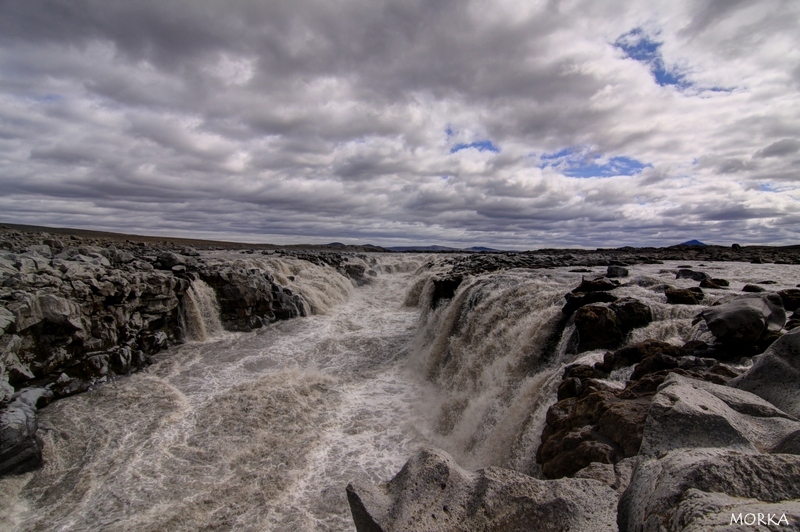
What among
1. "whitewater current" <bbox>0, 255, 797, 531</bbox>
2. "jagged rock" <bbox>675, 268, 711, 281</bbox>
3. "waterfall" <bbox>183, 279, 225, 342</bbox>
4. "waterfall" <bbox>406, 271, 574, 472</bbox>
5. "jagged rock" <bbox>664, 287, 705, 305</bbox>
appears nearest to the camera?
"whitewater current" <bbox>0, 255, 797, 531</bbox>

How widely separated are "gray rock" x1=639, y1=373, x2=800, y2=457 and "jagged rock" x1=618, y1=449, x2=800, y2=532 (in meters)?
0.35

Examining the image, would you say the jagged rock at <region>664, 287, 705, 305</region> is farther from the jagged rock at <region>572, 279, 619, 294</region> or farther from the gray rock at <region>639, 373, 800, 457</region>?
the gray rock at <region>639, 373, 800, 457</region>

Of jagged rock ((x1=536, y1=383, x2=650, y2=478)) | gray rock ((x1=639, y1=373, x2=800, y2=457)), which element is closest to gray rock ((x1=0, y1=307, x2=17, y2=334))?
jagged rock ((x1=536, y1=383, x2=650, y2=478))

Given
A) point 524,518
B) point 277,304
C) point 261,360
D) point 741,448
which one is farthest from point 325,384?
point 741,448

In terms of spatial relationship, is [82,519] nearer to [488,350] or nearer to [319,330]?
[488,350]

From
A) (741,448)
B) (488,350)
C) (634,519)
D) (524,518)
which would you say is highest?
(741,448)

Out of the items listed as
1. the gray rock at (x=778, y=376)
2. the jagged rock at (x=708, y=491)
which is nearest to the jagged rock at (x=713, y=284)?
the gray rock at (x=778, y=376)

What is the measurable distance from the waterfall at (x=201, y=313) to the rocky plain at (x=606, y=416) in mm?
3719

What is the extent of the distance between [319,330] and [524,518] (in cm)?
1881

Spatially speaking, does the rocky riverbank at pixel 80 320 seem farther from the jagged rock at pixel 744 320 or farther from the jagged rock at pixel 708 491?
the jagged rock at pixel 744 320

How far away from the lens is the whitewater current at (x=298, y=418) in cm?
763

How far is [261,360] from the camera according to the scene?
16.6m

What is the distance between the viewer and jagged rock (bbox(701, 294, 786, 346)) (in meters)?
7.07

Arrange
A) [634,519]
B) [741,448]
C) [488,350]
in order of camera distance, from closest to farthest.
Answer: [634,519] < [741,448] < [488,350]
